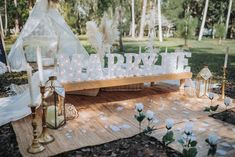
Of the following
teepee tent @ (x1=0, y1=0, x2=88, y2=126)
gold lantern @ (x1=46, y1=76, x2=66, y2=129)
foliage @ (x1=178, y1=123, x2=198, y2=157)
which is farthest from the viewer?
teepee tent @ (x1=0, y1=0, x2=88, y2=126)

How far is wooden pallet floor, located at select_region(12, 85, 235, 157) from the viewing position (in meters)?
3.42

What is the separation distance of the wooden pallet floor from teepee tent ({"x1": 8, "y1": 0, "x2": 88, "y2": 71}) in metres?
4.04

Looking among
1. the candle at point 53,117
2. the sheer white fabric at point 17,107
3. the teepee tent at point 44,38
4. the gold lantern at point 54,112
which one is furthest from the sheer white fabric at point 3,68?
the candle at point 53,117

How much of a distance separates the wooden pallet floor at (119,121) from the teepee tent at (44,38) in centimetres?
404

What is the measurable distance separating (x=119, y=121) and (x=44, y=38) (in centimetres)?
610

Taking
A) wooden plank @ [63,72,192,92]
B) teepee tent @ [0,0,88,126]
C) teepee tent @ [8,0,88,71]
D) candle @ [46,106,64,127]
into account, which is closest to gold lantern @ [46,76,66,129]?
candle @ [46,106,64,127]

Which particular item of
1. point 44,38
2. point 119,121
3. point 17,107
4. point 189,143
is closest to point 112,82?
point 119,121

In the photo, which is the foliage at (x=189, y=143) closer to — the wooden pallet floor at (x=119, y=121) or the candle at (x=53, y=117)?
the wooden pallet floor at (x=119, y=121)

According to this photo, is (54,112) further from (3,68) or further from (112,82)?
(3,68)

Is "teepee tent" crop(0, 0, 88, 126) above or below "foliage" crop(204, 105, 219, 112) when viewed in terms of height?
above

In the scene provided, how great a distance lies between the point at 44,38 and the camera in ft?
30.4

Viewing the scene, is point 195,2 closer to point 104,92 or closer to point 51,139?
point 104,92

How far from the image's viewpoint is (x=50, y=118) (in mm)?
3852

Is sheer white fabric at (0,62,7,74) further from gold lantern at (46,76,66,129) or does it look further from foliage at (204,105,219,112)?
foliage at (204,105,219,112)
